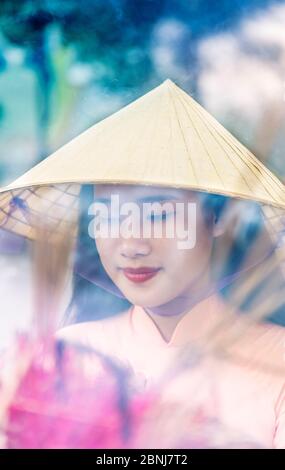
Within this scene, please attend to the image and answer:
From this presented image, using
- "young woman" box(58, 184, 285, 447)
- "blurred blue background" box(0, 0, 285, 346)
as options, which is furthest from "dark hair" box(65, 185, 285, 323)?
"blurred blue background" box(0, 0, 285, 346)

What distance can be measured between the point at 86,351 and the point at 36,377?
0.14 meters

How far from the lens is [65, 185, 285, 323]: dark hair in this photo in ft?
5.85

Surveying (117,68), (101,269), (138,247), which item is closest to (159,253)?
(138,247)

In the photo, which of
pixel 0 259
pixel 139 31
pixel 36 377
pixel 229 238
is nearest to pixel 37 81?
pixel 139 31

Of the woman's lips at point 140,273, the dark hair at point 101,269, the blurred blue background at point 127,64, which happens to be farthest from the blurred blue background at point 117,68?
the woman's lips at point 140,273

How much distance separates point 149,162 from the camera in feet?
5.44

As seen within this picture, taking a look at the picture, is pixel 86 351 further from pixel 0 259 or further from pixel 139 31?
pixel 139 31

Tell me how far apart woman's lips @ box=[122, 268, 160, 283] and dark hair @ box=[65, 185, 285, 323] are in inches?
2.6

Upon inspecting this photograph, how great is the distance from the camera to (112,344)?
6.06 ft

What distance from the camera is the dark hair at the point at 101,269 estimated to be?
1.78 meters

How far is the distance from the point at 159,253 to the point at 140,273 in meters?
0.07

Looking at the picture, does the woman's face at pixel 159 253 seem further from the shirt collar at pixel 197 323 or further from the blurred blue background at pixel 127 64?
the blurred blue background at pixel 127 64

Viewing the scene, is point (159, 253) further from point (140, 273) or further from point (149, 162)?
point (149, 162)

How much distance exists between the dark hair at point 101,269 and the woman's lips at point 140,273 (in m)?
0.07
